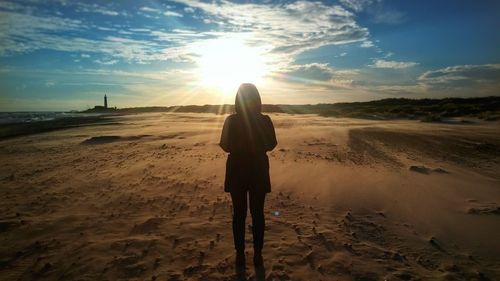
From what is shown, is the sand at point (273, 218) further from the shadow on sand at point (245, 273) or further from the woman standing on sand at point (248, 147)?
the woman standing on sand at point (248, 147)

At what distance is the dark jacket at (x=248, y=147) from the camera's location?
421 cm

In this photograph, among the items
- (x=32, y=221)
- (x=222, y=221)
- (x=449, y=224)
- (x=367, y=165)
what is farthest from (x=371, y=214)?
(x=32, y=221)

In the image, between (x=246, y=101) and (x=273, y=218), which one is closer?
(x=246, y=101)

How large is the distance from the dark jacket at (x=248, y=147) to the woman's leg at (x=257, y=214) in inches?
4.0

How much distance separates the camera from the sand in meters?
4.44

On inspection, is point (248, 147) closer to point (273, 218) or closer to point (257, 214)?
point (257, 214)

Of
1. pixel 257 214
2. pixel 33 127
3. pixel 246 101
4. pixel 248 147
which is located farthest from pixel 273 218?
pixel 33 127

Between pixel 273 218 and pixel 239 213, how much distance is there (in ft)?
6.63

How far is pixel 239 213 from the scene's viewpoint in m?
4.34

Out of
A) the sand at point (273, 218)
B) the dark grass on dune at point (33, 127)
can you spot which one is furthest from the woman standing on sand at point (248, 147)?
the dark grass on dune at point (33, 127)

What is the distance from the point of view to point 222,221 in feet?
20.0

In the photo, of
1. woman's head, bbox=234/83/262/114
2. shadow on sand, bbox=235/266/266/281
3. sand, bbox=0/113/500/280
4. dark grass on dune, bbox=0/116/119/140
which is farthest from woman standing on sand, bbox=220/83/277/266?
dark grass on dune, bbox=0/116/119/140

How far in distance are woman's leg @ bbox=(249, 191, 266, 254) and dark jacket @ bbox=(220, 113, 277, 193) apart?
4.0 inches

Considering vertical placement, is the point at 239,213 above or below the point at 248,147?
below
